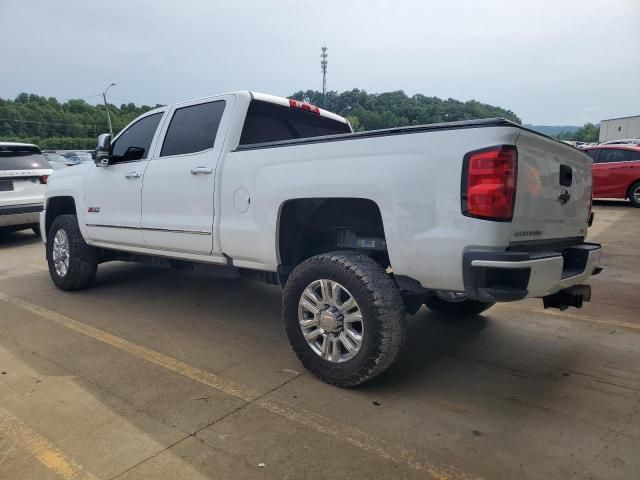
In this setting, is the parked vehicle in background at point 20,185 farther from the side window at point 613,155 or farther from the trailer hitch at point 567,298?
the side window at point 613,155

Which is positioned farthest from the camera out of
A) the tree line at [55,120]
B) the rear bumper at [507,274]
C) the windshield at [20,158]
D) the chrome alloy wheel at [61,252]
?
the tree line at [55,120]

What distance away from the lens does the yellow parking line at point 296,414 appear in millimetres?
2289

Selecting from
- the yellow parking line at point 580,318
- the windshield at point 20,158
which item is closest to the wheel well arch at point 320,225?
the yellow parking line at point 580,318

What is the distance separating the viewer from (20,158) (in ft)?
27.8

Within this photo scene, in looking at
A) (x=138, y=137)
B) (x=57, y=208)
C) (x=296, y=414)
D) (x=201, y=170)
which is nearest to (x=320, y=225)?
(x=201, y=170)

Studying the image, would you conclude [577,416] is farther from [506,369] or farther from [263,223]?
[263,223]

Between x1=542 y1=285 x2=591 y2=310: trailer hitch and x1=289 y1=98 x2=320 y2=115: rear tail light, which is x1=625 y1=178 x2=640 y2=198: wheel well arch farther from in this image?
x1=542 y1=285 x2=591 y2=310: trailer hitch

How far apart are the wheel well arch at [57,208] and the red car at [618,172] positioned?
11.6m

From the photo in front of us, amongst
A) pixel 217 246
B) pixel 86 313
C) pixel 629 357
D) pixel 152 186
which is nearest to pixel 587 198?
pixel 629 357

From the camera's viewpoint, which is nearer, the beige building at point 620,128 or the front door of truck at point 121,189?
the front door of truck at point 121,189

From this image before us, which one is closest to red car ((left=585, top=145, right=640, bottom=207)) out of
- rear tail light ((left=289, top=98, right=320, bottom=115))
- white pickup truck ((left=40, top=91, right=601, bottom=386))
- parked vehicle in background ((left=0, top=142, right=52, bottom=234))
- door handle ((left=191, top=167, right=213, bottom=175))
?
rear tail light ((left=289, top=98, right=320, bottom=115))

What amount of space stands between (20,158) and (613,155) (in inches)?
528

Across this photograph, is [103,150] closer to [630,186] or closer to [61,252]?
[61,252]

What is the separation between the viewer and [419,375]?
330 centimetres
